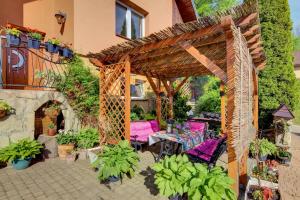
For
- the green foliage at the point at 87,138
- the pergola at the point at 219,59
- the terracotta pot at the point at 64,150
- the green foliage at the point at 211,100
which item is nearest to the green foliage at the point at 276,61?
the pergola at the point at 219,59

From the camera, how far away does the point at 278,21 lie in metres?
7.24

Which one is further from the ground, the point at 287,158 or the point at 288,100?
the point at 288,100

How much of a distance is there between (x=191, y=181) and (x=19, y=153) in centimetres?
380

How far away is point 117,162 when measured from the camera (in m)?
3.97

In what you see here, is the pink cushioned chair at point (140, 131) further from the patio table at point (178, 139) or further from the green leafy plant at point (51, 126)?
the green leafy plant at point (51, 126)

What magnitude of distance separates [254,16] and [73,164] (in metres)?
4.80

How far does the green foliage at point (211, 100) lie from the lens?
10664 millimetres

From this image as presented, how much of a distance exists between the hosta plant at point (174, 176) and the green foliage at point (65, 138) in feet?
11.0

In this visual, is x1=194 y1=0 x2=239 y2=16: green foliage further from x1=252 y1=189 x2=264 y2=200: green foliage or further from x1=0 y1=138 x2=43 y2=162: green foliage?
x1=252 y1=189 x2=264 y2=200: green foliage

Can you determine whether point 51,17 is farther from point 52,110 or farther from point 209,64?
point 209,64

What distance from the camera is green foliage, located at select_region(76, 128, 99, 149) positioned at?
18.4ft

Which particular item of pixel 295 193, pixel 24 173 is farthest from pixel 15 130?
pixel 295 193

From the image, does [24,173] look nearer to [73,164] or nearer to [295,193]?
[73,164]

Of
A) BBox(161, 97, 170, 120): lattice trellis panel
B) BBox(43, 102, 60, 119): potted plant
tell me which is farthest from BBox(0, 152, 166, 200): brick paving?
BBox(161, 97, 170, 120): lattice trellis panel
